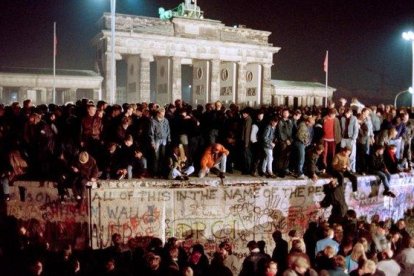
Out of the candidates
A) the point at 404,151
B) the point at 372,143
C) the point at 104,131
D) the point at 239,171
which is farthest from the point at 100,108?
the point at 404,151

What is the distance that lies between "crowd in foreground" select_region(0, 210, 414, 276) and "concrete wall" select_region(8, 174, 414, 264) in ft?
1.20

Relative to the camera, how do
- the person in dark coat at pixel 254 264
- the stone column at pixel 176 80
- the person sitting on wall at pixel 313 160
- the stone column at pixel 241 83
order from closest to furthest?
the person in dark coat at pixel 254 264 → the person sitting on wall at pixel 313 160 → the stone column at pixel 176 80 → the stone column at pixel 241 83

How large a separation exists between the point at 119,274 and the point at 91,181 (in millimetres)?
2892

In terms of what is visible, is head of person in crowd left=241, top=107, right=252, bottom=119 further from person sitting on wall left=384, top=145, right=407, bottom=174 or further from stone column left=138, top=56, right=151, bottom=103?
stone column left=138, top=56, right=151, bottom=103

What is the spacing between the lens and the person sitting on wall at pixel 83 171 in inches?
462

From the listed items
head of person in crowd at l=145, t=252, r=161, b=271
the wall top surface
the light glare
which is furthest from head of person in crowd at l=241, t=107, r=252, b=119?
the wall top surface

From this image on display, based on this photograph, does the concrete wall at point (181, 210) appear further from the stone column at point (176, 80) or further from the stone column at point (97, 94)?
the stone column at point (176, 80)

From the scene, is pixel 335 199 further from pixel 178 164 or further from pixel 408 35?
pixel 408 35

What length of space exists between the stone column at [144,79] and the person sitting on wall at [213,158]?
29.4 m

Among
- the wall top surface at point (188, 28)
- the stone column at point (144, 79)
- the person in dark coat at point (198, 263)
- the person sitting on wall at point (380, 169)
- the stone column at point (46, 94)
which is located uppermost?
the wall top surface at point (188, 28)

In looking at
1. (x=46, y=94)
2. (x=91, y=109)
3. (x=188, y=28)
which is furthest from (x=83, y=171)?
(x=188, y=28)

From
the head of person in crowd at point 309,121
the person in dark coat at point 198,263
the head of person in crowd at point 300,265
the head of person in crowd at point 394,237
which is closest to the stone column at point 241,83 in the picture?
the head of person in crowd at point 309,121

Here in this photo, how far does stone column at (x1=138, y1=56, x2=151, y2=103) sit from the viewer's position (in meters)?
42.0

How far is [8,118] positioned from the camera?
1288cm
